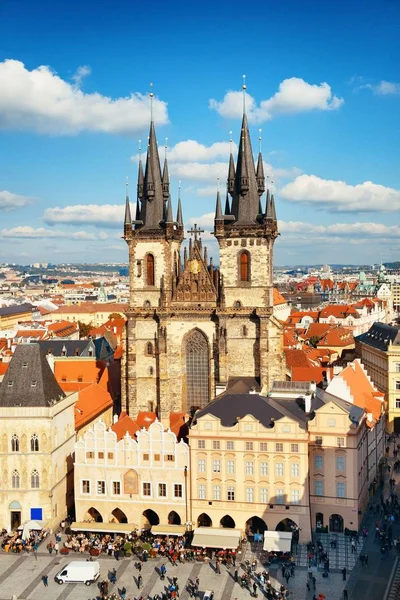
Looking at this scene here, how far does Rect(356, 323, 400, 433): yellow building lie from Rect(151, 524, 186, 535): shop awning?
136ft

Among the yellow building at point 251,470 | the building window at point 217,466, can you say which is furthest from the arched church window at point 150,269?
the building window at point 217,466

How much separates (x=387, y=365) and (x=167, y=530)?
45760mm

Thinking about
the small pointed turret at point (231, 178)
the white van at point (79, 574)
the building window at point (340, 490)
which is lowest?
the white van at point (79, 574)

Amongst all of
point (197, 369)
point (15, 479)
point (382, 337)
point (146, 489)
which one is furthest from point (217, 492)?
point (382, 337)

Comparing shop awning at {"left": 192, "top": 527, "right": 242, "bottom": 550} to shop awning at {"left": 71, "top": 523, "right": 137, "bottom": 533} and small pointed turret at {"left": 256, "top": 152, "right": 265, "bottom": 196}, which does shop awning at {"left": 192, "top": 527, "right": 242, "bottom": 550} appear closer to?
shop awning at {"left": 71, "top": 523, "right": 137, "bottom": 533}

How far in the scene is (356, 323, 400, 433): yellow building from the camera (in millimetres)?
91312

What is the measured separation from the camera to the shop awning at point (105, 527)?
59.4 m

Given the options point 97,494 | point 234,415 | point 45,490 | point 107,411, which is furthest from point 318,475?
point 107,411

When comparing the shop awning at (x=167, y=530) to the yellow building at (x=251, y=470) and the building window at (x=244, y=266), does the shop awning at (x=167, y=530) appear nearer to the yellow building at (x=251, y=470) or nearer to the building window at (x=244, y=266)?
the yellow building at (x=251, y=470)

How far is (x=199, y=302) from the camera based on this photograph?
258 ft

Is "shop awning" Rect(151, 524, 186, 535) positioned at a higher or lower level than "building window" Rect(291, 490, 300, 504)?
lower

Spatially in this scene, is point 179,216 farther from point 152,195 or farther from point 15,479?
point 15,479

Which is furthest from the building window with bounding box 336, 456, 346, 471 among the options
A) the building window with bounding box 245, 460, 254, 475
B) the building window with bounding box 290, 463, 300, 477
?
the building window with bounding box 245, 460, 254, 475

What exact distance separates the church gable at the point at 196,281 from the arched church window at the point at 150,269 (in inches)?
129
